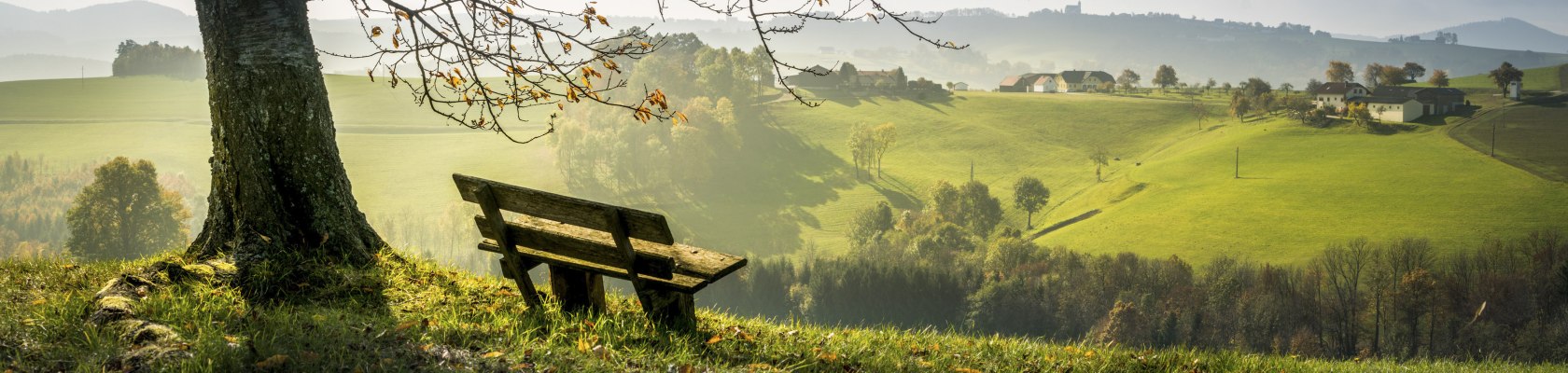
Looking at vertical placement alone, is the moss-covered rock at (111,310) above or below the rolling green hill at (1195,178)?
above

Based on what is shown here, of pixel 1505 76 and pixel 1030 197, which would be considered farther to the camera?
pixel 1030 197

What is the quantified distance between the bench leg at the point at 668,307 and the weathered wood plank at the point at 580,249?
0.73ft

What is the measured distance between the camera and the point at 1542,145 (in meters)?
75.1

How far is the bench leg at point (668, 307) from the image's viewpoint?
6.72m

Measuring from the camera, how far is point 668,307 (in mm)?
6887

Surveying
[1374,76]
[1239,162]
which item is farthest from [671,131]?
[1374,76]

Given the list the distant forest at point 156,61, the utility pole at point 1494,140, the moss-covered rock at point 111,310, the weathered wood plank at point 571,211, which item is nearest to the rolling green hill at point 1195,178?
the utility pole at point 1494,140

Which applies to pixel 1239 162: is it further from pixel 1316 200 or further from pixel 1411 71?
pixel 1411 71

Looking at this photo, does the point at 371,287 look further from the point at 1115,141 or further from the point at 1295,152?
the point at 1115,141

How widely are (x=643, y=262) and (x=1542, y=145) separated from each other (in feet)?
305

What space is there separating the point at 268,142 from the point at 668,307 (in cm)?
409

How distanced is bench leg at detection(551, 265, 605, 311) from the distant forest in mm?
125293

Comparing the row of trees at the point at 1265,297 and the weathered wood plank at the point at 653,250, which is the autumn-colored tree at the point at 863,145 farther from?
the weathered wood plank at the point at 653,250

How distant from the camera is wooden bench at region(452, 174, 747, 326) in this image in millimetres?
6090
